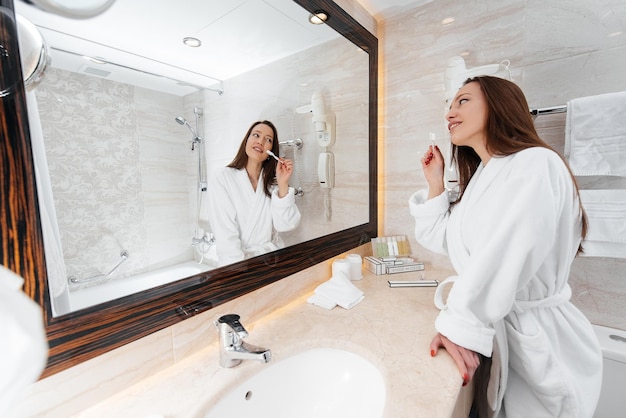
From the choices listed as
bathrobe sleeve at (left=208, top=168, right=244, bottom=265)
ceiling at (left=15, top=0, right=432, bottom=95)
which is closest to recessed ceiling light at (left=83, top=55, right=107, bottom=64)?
ceiling at (left=15, top=0, right=432, bottom=95)

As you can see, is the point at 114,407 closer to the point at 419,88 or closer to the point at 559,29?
the point at 419,88

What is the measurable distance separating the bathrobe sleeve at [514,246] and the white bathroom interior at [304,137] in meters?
0.40

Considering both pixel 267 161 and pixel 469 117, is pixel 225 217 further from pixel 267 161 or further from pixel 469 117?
pixel 469 117

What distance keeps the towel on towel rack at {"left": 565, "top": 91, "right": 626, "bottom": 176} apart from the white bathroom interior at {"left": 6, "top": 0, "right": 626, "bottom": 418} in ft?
0.11

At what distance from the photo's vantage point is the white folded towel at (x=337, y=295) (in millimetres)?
1072

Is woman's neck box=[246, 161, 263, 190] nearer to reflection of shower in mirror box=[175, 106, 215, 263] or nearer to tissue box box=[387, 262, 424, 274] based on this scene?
reflection of shower in mirror box=[175, 106, 215, 263]

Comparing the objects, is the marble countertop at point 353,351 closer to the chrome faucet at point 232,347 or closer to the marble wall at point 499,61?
the chrome faucet at point 232,347

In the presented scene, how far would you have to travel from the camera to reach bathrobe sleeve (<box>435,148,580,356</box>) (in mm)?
708

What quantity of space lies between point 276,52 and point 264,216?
568 millimetres

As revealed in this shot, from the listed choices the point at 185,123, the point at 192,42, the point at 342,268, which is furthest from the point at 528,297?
the point at 192,42

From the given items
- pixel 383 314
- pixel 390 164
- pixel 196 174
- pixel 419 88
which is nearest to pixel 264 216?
pixel 196 174

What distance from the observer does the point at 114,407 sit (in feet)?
1.97

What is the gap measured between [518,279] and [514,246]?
0.30 feet

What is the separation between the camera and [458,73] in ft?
4.16
